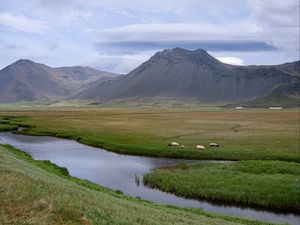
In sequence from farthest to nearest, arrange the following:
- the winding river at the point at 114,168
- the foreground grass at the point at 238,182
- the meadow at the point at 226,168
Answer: the meadow at the point at 226,168 → the foreground grass at the point at 238,182 → the winding river at the point at 114,168

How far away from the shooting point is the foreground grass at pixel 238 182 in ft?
126

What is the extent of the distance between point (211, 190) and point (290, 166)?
13.9m

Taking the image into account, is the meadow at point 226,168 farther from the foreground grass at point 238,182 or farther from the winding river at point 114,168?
the winding river at point 114,168

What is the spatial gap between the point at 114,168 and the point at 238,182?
17.8 metres

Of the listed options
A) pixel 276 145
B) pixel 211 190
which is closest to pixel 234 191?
pixel 211 190

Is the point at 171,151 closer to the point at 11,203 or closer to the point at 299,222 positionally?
the point at 299,222

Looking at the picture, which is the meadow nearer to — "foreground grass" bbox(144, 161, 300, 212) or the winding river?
"foreground grass" bbox(144, 161, 300, 212)

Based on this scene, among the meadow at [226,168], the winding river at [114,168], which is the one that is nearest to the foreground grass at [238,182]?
the meadow at [226,168]

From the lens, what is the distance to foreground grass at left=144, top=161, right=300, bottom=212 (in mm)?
38438

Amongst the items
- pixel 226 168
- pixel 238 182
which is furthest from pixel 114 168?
pixel 238 182

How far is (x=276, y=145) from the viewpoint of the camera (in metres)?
71.1

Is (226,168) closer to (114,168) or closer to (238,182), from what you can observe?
(238,182)

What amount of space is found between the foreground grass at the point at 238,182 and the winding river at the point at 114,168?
144 centimetres

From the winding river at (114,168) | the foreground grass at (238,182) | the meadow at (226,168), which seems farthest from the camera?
the meadow at (226,168)
